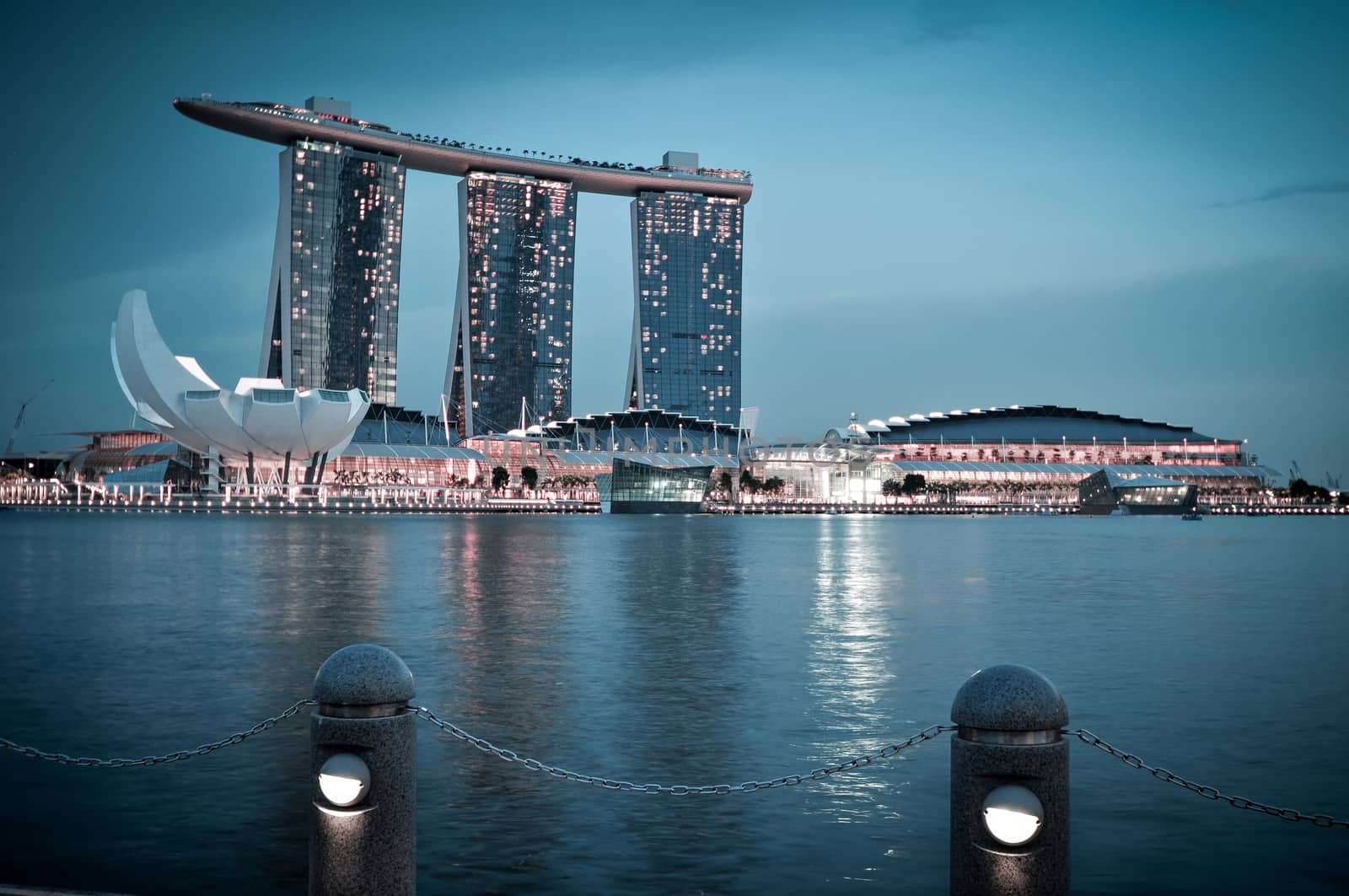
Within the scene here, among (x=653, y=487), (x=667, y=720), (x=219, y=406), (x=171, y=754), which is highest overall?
(x=219, y=406)

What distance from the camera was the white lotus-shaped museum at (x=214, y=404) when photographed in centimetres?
12412

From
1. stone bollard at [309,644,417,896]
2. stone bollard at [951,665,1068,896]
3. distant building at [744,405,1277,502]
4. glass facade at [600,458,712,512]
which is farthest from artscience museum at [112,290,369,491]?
stone bollard at [951,665,1068,896]

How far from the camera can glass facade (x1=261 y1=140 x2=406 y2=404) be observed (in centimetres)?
18212

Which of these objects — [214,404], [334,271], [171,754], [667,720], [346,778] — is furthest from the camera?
[334,271]

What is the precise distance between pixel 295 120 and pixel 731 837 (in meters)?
198

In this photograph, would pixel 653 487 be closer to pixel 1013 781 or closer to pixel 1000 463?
pixel 1000 463

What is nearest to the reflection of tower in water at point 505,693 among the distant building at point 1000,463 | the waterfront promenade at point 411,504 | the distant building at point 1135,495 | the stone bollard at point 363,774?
the stone bollard at point 363,774

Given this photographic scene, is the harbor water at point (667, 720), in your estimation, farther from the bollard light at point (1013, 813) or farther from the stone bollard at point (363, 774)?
the bollard light at point (1013, 813)

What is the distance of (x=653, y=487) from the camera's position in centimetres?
14288

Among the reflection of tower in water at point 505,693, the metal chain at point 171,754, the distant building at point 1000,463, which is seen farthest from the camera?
the distant building at point 1000,463

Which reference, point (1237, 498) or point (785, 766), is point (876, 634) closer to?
point (785, 766)

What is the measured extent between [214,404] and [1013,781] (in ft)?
431

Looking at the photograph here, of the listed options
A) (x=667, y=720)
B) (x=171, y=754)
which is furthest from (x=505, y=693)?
(x=171, y=754)

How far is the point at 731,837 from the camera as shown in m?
9.14
